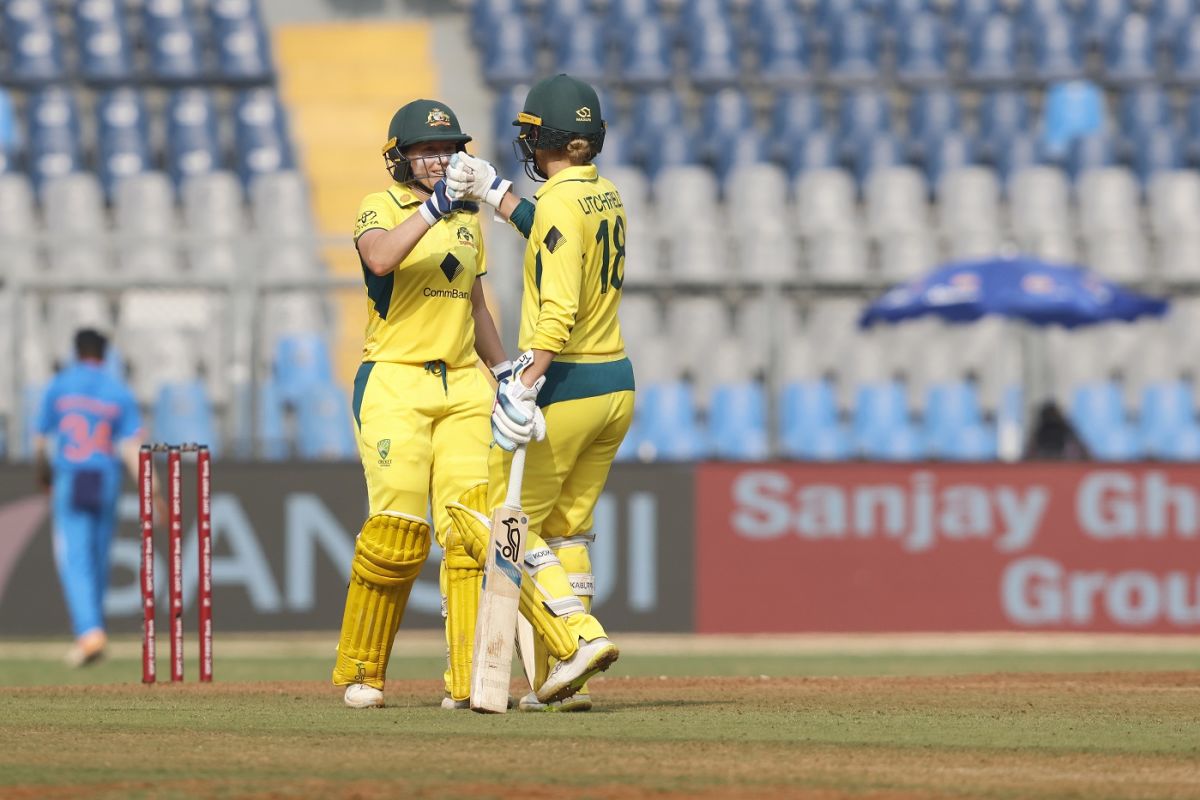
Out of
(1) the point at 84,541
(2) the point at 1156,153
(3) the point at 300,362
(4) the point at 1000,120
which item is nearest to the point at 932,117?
(4) the point at 1000,120

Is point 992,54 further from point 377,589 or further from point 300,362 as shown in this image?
point 377,589

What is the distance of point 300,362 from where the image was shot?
15758mm

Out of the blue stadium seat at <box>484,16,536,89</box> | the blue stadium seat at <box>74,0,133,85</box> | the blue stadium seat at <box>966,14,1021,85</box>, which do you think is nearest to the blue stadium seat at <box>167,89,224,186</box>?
the blue stadium seat at <box>74,0,133,85</box>

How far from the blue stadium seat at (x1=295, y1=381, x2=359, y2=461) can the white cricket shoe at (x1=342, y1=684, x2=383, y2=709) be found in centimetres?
770

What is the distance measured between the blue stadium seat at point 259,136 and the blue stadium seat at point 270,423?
200 inches

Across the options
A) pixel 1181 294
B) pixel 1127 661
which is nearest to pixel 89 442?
pixel 1127 661

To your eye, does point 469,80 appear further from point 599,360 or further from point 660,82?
point 599,360

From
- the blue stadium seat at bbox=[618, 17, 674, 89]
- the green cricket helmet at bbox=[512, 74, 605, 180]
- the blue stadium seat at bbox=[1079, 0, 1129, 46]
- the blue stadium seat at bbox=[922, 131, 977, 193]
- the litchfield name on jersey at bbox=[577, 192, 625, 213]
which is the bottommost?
the litchfield name on jersey at bbox=[577, 192, 625, 213]

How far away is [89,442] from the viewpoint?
13477mm

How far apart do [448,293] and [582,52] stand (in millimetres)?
13804

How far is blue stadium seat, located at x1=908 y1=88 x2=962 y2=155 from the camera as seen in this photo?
21.1m

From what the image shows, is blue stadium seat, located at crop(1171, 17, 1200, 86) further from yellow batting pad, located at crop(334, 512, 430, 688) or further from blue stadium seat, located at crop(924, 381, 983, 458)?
yellow batting pad, located at crop(334, 512, 430, 688)

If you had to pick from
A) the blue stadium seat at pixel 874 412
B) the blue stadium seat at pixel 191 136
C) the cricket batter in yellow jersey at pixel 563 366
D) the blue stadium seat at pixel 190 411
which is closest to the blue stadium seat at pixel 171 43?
the blue stadium seat at pixel 191 136

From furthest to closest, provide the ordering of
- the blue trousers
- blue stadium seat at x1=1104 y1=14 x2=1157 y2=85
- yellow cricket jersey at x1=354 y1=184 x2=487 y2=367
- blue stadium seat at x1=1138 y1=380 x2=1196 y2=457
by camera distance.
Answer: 1. blue stadium seat at x1=1104 y1=14 x2=1157 y2=85
2. blue stadium seat at x1=1138 y1=380 x2=1196 y2=457
3. the blue trousers
4. yellow cricket jersey at x1=354 y1=184 x2=487 y2=367
